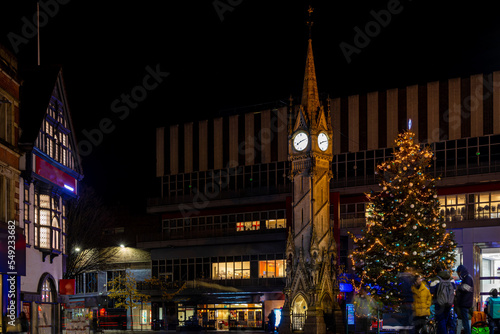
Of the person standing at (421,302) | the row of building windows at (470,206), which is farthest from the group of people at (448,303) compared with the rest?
the row of building windows at (470,206)

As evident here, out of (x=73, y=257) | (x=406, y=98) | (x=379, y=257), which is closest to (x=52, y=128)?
(x=379, y=257)

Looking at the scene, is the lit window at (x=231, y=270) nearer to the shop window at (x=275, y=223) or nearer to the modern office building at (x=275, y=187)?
the modern office building at (x=275, y=187)

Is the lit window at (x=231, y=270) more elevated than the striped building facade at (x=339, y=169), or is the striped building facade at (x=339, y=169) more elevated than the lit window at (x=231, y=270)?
the striped building facade at (x=339, y=169)

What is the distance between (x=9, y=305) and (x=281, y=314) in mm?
28991

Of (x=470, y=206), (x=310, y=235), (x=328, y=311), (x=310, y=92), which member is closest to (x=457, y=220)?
(x=470, y=206)

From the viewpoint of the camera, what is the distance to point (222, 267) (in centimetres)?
8106

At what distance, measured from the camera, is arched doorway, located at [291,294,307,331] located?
57.3 metres

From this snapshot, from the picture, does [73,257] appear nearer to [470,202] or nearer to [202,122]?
[202,122]

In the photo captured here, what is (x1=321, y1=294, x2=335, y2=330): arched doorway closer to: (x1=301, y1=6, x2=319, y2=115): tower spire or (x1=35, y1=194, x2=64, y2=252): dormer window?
(x1=301, y1=6, x2=319, y2=115): tower spire

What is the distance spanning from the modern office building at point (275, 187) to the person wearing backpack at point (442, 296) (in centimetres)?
3805

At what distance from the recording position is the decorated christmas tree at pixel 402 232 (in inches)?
1716

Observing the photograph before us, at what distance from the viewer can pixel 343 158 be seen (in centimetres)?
7444

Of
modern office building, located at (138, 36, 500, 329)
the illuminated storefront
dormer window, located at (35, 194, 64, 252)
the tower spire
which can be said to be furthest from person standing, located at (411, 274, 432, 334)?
the illuminated storefront

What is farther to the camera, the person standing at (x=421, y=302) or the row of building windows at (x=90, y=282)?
the row of building windows at (x=90, y=282)
